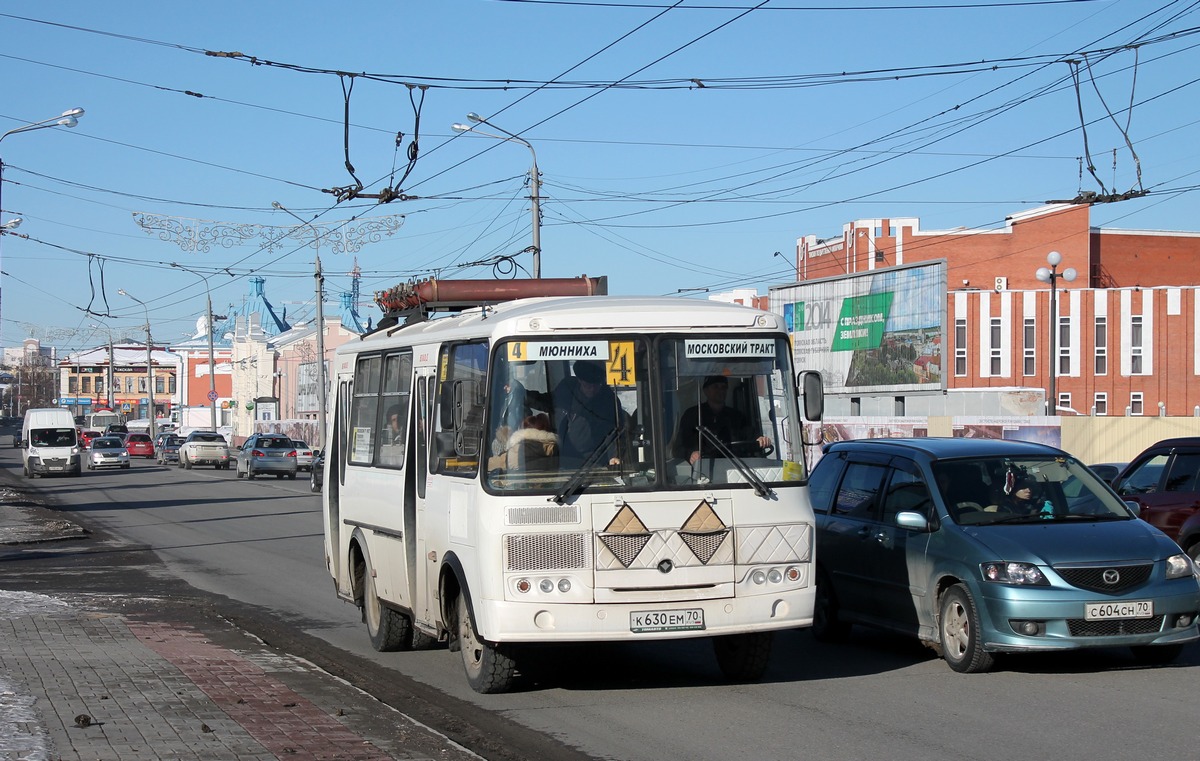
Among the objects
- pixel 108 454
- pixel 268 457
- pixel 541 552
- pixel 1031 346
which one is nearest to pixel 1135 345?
pixel 1031 346

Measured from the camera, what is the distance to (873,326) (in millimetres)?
41812

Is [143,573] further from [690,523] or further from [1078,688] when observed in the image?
[1078,688]

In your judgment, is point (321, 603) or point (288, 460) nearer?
point (321, 603)

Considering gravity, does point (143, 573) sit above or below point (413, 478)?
below

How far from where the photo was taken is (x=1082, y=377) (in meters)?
69.1

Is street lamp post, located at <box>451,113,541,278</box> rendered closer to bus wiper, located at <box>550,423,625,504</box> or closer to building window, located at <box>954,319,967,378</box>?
bus wiper, located at <box>550,423,625,504</box>

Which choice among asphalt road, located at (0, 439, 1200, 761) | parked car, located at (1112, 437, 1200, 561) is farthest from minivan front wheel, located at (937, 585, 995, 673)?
parked car, located at (1112, 437, 1200, 561)

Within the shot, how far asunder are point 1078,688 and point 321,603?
8.51 m

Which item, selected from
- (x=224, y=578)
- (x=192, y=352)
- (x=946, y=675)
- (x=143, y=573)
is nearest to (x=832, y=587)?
(x=946, y=675)

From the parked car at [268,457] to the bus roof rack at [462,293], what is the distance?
39.0 metres

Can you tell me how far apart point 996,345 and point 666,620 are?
65465 millimetres

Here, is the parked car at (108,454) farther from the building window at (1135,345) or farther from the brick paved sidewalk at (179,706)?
the brick paved sidewalk at (179,706)

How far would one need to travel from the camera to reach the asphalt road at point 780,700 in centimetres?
729

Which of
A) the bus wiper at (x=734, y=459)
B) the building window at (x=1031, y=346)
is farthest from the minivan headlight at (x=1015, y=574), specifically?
the building window at (x=1031, y=346)
